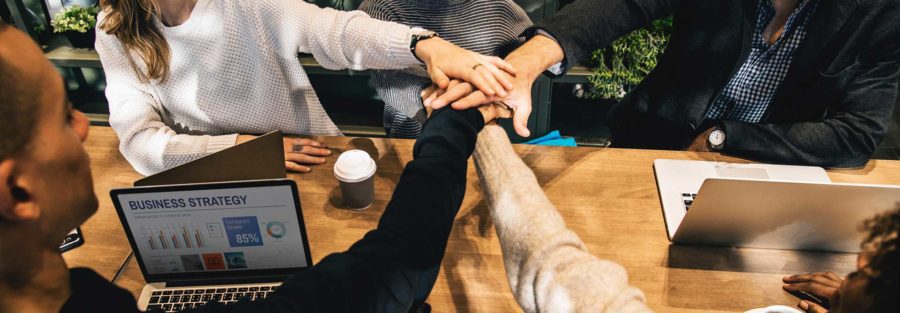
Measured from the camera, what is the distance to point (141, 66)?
149 cm

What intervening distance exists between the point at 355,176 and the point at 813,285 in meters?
0.98

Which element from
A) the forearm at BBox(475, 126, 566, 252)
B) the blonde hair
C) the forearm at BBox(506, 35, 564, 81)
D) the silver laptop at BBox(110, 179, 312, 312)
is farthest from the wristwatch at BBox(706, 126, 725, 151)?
the blonde hair

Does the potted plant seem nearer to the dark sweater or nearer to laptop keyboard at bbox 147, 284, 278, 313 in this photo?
laptop keyboard at bbox 147, 284, 278, 313

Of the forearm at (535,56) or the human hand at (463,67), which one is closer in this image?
the human hand at (463,67)

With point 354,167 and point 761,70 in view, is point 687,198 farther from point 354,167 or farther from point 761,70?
point 354,167

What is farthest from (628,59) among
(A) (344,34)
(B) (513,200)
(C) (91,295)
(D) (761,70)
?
(C) (91,295)

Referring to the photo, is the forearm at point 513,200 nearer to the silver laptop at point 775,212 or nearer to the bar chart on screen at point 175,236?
the silver laptop at point 775,212

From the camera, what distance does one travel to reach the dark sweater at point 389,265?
0.68 meters

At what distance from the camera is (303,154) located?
1444 mm

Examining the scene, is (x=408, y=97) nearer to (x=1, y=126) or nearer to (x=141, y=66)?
(x=141, y=66)

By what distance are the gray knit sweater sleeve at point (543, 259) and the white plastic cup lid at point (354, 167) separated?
13.1 inches

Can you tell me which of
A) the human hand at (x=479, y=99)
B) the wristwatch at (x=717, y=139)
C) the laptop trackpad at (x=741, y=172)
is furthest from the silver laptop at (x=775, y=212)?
the human hand at (x=479, y=99)

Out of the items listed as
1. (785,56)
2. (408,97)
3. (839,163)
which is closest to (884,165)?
(839,163)

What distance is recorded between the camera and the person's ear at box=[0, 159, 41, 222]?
545 millimetres
